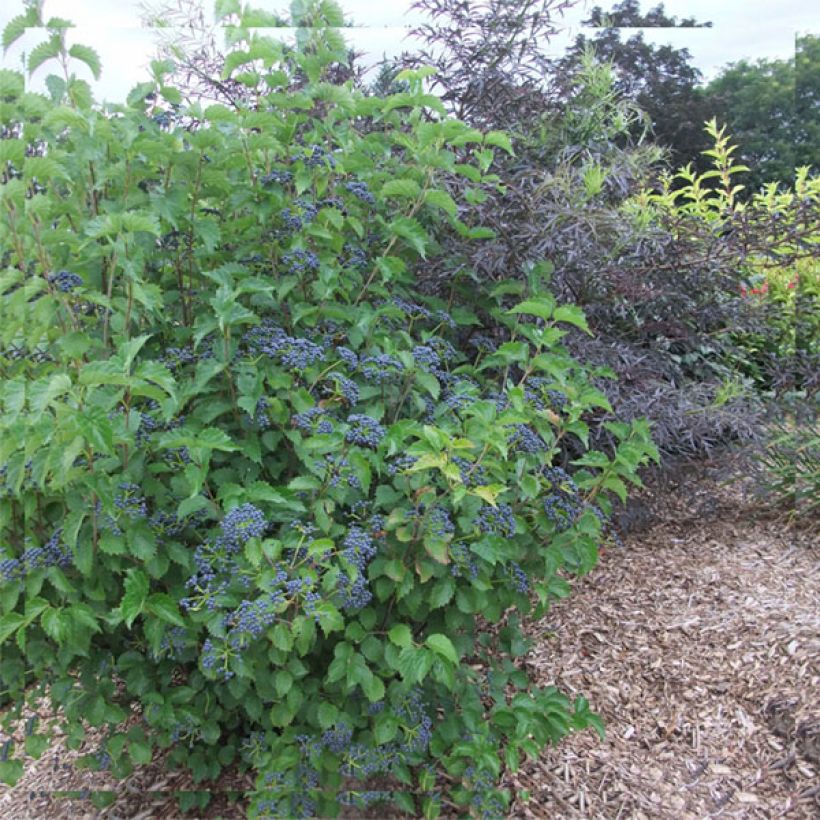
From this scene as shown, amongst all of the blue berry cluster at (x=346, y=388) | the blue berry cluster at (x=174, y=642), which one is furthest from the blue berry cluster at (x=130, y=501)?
the blue berry cluster at (x=346, y=388)

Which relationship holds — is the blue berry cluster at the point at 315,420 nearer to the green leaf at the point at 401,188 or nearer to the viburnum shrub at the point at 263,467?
the viburnum shrub at the point at 263,467

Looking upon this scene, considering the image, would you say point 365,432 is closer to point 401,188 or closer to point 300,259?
point 300,259

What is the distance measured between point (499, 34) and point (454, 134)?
1134mm

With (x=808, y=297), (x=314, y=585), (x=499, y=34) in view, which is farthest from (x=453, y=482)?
(x=808, y=297)

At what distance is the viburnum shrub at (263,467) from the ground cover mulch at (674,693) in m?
0.30

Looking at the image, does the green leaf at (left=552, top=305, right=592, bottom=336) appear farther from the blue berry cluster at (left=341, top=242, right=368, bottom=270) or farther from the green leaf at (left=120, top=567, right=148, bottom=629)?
the green leaf at (left=120, top=567, right=148, bottom=629)

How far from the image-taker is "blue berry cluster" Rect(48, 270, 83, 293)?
5.60ft

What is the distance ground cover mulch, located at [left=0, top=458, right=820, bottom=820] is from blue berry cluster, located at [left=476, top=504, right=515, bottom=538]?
0.75 m

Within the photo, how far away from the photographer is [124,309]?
6.22ft

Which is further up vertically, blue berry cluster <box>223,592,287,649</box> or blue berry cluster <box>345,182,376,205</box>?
blue berry cluster <box>345,182,376,205</box>

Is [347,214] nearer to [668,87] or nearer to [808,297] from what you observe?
[808,297]

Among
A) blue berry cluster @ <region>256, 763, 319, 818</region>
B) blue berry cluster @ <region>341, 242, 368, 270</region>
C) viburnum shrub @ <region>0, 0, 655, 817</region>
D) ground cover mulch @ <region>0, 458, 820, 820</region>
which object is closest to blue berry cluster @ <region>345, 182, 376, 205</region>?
viburnum shrub @ <region>0, 0, 655, 817</region>

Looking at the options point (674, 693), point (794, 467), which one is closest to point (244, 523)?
point (674, 693)

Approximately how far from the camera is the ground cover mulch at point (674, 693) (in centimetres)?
225
